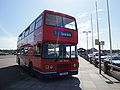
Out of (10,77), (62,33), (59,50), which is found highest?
(62,33)

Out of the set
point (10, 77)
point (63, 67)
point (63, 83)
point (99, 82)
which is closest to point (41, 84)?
point (63, 83)

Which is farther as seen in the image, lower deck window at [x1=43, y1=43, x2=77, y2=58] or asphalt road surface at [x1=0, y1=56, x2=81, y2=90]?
lower deck window at [x1=43, y1=43, x2=77, y2=58]

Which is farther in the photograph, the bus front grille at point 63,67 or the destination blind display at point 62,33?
the destination blind display at point 62,33

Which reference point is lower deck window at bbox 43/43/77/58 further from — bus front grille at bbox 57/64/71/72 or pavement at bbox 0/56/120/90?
pavement at bbox 0/56/120/90

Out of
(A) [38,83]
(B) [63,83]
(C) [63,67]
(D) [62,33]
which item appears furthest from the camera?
(D) [62,33]

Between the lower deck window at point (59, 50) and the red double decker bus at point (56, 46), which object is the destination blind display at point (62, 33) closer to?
the red double decker bus at point (56, 46)

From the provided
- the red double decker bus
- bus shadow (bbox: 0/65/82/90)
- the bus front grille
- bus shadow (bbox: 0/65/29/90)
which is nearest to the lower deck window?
the red double decker bus

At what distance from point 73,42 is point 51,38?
167cm

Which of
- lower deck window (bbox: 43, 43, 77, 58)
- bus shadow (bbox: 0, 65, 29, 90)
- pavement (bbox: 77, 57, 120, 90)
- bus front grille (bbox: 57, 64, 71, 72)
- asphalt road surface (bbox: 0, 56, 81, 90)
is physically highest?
lower deck window (bbox: 43, 43, 77, 58)

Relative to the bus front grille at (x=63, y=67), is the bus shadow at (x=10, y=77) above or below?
below

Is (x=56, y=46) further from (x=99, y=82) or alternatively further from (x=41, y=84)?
(x=99, y=82)

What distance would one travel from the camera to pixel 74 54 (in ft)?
26.2

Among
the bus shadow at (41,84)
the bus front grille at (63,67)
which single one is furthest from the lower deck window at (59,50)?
the bus shadow at (41,84)

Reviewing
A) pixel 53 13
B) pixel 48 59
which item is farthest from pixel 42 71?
pixel 53 13
